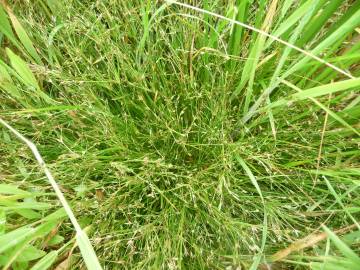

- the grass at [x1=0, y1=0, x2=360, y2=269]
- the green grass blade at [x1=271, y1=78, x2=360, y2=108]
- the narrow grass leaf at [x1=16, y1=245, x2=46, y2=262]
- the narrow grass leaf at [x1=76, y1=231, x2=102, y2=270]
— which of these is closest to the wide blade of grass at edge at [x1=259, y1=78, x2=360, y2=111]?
the green grass blade at [x1=271, y1=78, x2=360, y2=108]

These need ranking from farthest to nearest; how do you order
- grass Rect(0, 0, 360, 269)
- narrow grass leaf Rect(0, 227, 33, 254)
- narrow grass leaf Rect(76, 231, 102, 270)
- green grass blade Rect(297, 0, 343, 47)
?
grass Rect(0, 0, 360, 269) < green grass blade Rect(297, 0, 343, 47) < narrow grass leaf Rect(0, 227, 33, 254) < narrow grass leaf Rect(76, 231, 102, 270)

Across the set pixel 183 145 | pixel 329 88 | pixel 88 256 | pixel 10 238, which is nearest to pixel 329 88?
pixel 329 88

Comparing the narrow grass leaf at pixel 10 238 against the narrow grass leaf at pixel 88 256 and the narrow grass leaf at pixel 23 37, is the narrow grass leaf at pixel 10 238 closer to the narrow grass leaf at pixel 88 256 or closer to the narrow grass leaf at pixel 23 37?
the narrow grass leaf at pixel 88 256

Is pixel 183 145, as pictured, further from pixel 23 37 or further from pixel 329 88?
pixel 23 37

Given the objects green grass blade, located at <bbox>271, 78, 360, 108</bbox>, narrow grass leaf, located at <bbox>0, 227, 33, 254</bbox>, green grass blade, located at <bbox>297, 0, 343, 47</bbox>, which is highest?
green grass blade, located at <bbox>297, 0, 343, 47</bbox>

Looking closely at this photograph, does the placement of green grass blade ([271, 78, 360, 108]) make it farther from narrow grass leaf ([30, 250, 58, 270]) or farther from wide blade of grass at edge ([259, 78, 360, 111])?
narrow grass leaf ([30, 250, 58, 270])

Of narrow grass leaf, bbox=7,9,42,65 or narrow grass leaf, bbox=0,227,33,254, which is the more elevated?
narrow grass leaf, bbox=7,9,42,65

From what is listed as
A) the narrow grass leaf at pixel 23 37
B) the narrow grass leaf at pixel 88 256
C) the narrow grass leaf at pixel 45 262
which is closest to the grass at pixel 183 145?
the narrow grass leaf at pixel 23 37

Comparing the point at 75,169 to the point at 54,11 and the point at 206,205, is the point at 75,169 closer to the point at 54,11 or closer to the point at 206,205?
the point at 206,205
